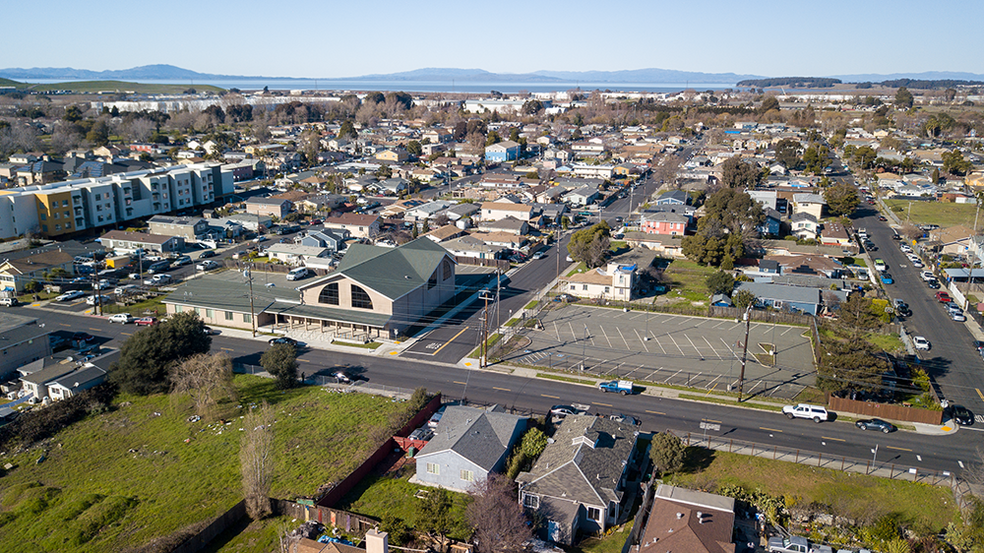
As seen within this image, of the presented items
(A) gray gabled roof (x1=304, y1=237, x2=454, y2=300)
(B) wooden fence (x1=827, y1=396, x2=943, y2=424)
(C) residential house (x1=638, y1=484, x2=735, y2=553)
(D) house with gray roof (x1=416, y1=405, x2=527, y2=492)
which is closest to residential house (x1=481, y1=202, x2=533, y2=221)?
(A) gray gabled roof (x1=304, y1=237, x2=454, y2=300)

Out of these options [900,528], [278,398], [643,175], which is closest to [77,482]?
[278,398]

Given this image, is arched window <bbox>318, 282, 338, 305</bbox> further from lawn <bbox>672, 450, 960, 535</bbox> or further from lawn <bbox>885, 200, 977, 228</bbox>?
lawn <bbox>885, 200, 977, 228</bbox>

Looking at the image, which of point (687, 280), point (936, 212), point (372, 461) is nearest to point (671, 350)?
point (687, 280)

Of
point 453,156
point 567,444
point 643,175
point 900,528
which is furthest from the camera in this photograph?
point 453,156

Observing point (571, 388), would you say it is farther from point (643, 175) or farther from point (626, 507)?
point (643, 175)

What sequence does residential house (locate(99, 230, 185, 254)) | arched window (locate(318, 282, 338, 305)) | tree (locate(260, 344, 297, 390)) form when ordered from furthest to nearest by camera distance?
residential house (locate(99, 230, 185, 254)) < arched window (locate(318, 282, 338, 305)) < tree (locate(260, 344, 297, 390))

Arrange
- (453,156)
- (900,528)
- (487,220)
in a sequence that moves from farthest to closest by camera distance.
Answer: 1. (453,156)
2. (487,220)
3. (900,528)
